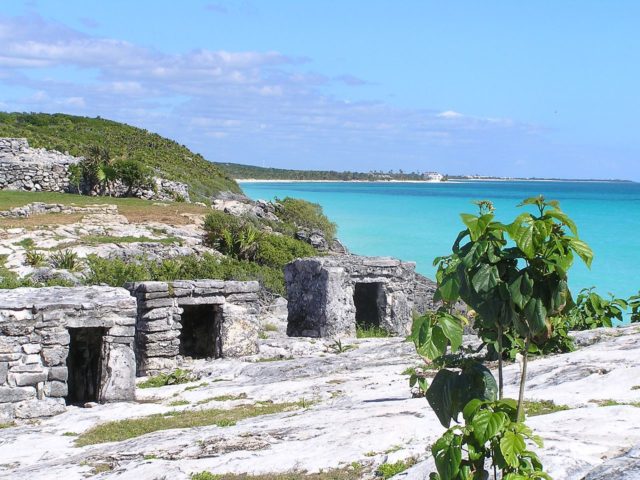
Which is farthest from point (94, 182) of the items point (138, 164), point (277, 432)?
point (277, 432)

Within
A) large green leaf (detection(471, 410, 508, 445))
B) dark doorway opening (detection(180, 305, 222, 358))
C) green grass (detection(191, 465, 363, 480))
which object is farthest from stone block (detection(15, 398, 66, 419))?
large green leaf (detection(471, 410, 508, 445))

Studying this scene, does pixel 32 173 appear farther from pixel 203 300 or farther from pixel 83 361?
pixel 83 361

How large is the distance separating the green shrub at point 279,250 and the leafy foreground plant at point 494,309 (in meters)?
24.4

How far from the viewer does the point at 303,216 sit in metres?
42.4

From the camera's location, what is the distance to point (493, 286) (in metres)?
4.59

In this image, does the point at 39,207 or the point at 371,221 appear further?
the point at 371,221

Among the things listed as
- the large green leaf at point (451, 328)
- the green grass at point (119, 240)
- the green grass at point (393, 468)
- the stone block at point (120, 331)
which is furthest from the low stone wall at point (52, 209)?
the large green leaf at point (451, 328)

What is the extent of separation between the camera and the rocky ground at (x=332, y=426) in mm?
6559

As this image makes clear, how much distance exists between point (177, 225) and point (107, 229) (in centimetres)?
324

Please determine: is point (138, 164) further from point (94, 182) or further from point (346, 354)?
point (346, 354)

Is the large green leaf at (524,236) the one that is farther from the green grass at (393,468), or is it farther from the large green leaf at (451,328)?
the green grass at (393,468)

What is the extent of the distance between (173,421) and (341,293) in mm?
7537

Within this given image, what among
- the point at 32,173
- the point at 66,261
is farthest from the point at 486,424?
the point at 32,173

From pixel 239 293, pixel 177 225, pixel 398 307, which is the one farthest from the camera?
pixel 177 225
